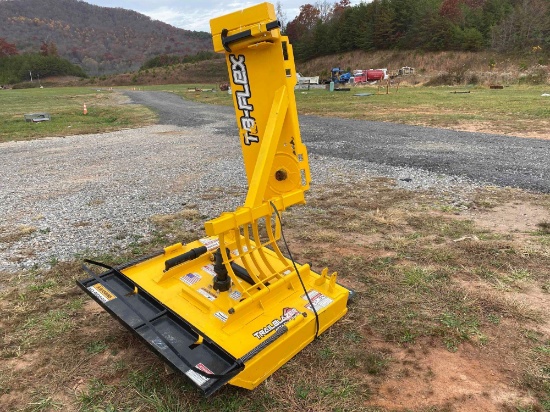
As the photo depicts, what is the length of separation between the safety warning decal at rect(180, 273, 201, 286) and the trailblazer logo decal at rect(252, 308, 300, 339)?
38.7 inches

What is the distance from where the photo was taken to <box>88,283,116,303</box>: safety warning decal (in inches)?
138

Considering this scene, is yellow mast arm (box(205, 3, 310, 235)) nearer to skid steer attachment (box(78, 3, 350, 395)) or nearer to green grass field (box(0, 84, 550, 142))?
skid steer attachment (box(78, 3, 350, 395))

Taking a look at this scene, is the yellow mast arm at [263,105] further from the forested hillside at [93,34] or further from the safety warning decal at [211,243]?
the forested hillside at [93,34]

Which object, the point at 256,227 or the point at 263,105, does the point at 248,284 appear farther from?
the point at 263,105

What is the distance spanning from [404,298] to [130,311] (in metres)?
2.77

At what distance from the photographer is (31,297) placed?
14.0 feet

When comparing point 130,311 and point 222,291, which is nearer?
point 130,311

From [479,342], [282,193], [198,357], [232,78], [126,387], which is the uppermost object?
[232,78]

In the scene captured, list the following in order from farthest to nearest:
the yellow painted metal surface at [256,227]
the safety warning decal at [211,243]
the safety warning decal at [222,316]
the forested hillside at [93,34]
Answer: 1. the forested hillside at [93,34]
2. the safety warning decal at [211,243]
3. the safety warning decal at [222,316]
4. the yellow painted metal surface at [256,227]

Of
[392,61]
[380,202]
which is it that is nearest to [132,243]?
[380,202]

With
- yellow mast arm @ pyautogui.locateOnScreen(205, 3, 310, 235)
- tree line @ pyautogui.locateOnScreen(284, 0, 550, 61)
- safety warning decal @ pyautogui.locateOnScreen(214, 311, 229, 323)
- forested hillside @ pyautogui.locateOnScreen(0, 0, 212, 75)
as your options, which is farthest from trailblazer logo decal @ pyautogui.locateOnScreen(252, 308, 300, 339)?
forested hillside @ pyautogui.locateOnScreen(0, 0, 212, 75)

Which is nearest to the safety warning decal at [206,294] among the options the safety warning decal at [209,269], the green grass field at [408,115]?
the safety warning decal at [209,269]

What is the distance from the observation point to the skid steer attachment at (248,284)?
116 inches

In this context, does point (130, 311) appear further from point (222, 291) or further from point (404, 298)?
point (404, 298)
